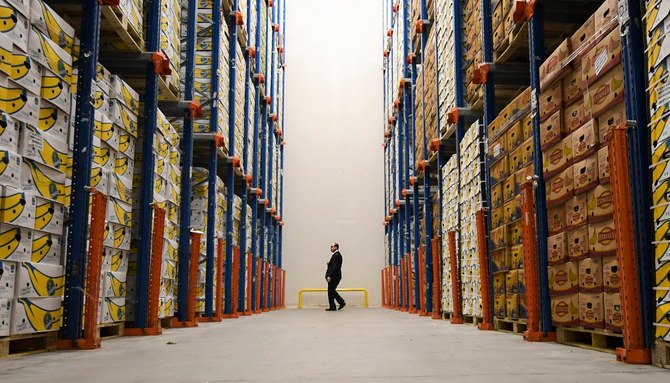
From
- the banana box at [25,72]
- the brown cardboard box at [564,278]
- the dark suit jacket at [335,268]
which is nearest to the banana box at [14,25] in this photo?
the banana box at [25,72]

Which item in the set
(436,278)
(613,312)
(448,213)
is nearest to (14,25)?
(613,312)

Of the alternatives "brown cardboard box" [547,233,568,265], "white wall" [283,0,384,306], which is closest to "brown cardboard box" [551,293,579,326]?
"brown cardboard box" [547,233,568,265]

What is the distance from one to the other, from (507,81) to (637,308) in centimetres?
431

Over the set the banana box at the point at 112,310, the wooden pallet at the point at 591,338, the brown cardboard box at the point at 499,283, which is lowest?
the wooden pallet at the point at 591,338

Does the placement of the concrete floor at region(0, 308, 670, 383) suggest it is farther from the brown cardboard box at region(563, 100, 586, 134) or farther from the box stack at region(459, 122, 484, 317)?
the box stack at region(459, 122, 484, 317)

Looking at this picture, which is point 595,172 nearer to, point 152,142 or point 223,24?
point 152,142

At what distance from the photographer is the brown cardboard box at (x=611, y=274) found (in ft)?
13.4

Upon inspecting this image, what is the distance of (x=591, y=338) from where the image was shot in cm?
477

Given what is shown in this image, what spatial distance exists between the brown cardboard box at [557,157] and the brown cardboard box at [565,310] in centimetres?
100

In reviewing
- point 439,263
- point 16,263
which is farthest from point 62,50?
point 439,263

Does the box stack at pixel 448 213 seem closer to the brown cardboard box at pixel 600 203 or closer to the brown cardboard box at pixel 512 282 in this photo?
the brown cardboard box at pixel 512 282

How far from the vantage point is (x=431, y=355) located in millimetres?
4129

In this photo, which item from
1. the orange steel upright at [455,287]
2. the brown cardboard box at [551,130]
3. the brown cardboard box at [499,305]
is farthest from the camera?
the orange steel upright at [455,287]

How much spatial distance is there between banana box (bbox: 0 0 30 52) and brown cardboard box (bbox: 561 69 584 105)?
389 cm
